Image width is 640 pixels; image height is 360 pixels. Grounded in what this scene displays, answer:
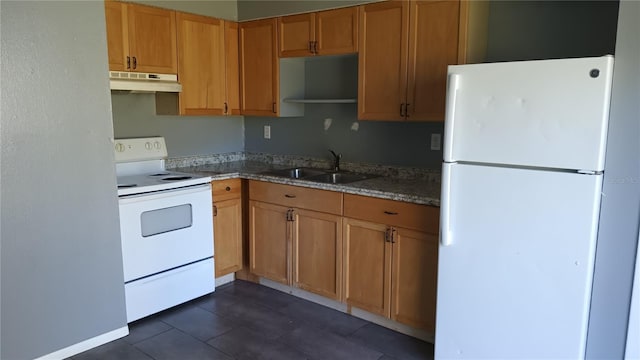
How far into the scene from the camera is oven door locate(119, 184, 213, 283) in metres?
2.94

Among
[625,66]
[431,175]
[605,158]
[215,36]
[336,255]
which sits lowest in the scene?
[336,255]

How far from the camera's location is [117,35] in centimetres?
320

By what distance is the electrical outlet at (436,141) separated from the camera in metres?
3.22

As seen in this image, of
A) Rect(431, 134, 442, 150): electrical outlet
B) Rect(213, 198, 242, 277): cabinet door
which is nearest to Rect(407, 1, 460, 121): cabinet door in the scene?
Rect(431, 134, 442, 150): electrical outlet

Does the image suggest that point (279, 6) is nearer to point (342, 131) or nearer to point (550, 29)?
point (342, 131)

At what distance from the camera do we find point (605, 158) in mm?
1938

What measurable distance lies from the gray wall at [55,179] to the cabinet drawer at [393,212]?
1.44 meters

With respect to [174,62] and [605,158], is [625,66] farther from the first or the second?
[174,62]

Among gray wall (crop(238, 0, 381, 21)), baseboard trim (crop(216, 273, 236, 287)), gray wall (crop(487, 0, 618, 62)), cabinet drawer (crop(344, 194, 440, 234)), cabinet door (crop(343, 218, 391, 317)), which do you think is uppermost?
gray wall (crop(238, 0, 381, 21))

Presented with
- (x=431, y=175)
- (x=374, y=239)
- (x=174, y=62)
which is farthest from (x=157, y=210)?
(x=431, y=175)

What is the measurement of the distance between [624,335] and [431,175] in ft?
4.98

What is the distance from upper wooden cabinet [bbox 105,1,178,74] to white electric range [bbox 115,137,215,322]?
0.57m

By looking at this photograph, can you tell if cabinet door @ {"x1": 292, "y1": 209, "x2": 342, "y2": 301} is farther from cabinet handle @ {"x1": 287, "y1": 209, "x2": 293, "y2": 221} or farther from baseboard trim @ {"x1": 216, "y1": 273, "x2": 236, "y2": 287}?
baseboard trim @ {"x1": 216, "y1": 273, "x2": 236, "y2": 287}

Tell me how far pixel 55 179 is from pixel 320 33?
1967 millimetres
